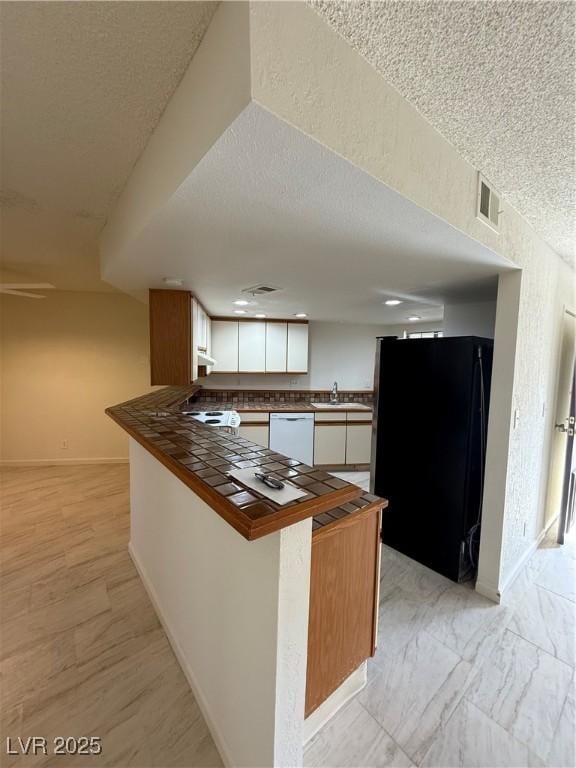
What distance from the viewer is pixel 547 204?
67.9 inches

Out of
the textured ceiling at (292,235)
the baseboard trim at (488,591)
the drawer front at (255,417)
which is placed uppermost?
the textured ceiling at (292,235)

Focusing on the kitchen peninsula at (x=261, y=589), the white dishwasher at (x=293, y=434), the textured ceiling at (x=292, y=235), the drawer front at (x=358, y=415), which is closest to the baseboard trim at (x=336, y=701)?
the kitchen peninsula at (x=261, y=589)

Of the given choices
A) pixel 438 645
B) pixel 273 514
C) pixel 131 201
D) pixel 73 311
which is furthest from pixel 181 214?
pixel 73 311

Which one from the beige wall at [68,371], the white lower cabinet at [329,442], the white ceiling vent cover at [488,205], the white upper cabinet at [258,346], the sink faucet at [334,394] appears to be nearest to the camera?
the white ceiling vent cover at [488,205]

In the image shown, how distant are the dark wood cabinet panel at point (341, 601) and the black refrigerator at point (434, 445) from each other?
111 centimetres

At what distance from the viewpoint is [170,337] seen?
106 inches

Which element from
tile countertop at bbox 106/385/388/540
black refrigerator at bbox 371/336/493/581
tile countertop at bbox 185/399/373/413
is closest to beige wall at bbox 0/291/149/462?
tile countertop at bbox 185/399/373/413

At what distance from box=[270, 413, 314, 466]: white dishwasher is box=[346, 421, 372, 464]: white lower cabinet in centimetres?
53

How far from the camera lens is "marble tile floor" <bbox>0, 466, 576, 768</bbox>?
1295 millimetres

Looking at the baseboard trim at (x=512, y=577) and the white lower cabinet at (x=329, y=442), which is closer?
the baseboard trim at (x=512, y=577)

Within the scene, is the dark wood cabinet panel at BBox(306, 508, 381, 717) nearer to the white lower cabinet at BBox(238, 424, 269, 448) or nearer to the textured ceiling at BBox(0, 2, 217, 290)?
the textured ceiling at BBox(0, 2, 217, 290)

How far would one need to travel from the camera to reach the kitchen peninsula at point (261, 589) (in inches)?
40.0

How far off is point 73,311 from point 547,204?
5058mm

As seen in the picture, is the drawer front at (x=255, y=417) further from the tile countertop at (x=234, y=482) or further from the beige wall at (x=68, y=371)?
the tile countertop at (x=234, y=482)
